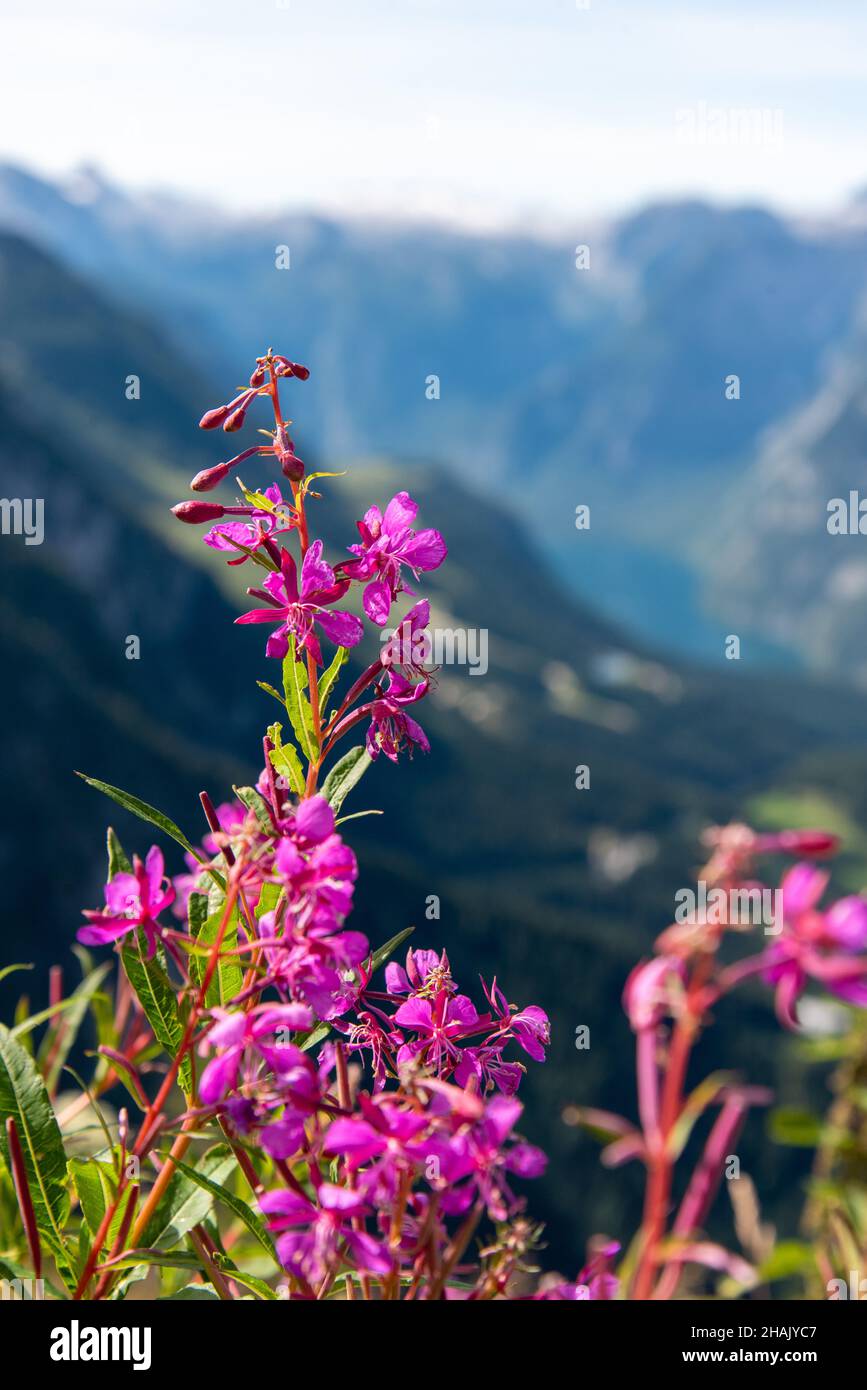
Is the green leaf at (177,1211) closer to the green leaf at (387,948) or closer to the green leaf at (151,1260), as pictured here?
the green leaf at (151,1260)

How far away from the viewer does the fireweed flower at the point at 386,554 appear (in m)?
2.24

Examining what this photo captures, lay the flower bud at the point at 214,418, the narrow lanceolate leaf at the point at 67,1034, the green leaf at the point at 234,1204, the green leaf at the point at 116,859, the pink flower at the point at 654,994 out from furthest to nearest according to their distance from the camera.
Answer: the narrow lanceolate leaf at the point at 67,1034 < the flower bud at the point at 214,418 < the green leaf at the point at 116,859 < the green leaf at the point at 234,1204 < the pink flower at the point at 654,994

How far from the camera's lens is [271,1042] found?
1.96 meters

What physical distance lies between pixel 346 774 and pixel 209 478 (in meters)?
0.58

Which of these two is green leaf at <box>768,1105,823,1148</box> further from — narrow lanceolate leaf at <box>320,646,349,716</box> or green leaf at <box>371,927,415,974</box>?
narrow lanceolate leaf at <box>320,646,349,716</box>

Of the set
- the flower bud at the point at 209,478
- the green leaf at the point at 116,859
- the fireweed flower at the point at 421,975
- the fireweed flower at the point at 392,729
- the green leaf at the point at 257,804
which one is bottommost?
the fireweed flower at the point at 421,975

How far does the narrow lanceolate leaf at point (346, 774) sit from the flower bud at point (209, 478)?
531 mm

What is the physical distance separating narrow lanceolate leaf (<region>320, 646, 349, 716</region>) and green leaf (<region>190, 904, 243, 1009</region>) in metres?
0.39

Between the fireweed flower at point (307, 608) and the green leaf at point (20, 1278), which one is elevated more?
the fireweed flower at point (307, 608)

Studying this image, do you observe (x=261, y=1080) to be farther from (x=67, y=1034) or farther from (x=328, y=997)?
(x=67, y=1034)

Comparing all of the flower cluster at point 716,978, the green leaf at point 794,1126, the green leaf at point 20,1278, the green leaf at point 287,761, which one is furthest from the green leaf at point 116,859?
the green leaf at point 794,1126

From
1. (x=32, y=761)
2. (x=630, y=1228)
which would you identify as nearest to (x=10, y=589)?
(x=32, y=761)

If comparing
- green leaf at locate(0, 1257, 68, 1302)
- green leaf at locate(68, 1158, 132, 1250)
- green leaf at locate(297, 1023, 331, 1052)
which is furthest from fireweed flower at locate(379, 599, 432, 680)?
green leaf at locate(0, 1257, 68, 1302)

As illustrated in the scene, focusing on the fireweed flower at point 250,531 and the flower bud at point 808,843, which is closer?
the flower bud at point 808,843
